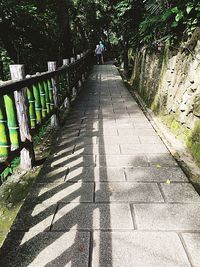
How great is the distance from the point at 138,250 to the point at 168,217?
22.4 inches

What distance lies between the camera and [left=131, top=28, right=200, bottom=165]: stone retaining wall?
159 inches

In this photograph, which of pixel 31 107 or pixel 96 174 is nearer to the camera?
pixel 96 174

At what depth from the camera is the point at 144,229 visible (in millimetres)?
2414

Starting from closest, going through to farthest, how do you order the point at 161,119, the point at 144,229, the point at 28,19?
the point at 144,229
the point at 161,119
the point at 28,19

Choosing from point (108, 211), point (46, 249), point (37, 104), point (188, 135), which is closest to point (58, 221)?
point (46, 249)

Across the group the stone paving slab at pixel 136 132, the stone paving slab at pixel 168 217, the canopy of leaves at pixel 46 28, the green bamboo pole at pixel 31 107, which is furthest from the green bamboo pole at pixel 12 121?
the canopy of leaves at pixel 46 28

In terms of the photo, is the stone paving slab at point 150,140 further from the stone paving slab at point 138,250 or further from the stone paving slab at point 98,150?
the stone paving slab at point 138,250

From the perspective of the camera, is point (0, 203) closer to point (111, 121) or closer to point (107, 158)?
point (107, 158)

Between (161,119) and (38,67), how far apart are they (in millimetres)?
9111

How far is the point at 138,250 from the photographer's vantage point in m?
2.16

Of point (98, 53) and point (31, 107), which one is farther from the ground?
point (98, 53)

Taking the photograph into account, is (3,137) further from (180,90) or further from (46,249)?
(180,90)

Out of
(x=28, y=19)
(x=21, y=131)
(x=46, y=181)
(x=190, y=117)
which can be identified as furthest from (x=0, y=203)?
(x=28, y=19)

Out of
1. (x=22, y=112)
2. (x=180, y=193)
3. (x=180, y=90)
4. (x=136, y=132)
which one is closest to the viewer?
(x=180, y=193)
